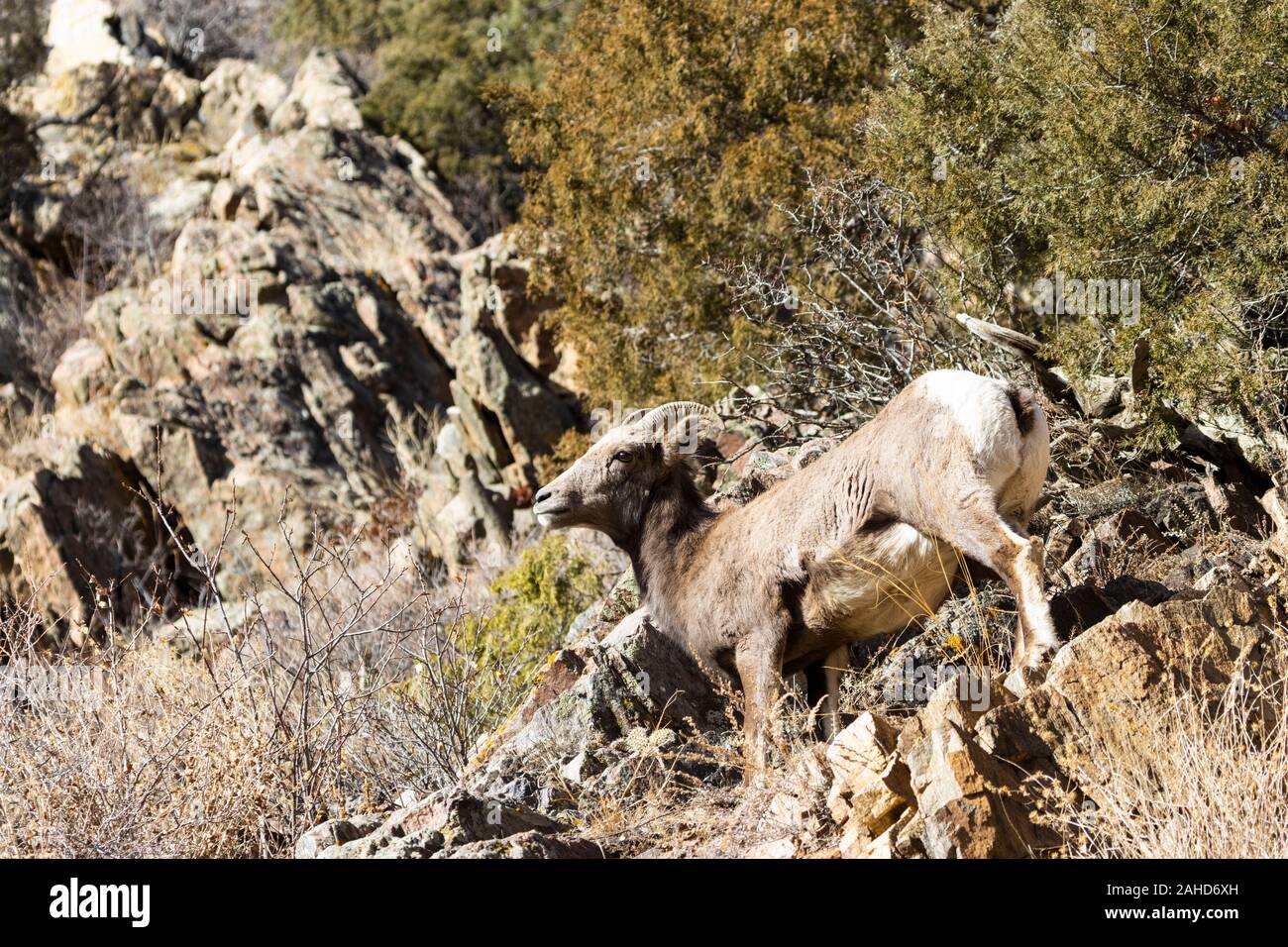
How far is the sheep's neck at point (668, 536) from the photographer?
23.2 ft

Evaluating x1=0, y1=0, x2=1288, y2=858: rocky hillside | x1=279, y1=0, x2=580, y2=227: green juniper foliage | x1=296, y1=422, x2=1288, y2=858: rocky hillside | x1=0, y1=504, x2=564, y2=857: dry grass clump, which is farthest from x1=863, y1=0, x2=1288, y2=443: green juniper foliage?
x1=279, y1=0, x2=580, y2=227: green juniper foliage

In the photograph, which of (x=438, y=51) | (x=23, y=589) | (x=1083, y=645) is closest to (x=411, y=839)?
(x=1083, y=645)

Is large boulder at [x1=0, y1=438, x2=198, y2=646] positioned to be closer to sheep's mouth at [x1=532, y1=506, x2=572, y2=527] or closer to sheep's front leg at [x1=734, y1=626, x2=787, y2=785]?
sheep's mouth at [x1=532, y1=506, x2=572, y2=527]

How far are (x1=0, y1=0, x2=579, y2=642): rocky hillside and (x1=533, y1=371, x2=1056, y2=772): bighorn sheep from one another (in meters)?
6.42

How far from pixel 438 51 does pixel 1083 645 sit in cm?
2181

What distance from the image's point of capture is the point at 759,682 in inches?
254

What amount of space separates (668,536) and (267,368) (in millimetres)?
11075

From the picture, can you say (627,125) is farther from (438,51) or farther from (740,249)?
(438,51)

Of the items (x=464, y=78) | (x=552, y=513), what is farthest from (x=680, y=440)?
(x=464, y=78)

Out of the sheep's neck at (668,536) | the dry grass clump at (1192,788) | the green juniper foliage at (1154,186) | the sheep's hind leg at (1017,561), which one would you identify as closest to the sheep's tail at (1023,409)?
the sheep's hind leg at (1017,561)

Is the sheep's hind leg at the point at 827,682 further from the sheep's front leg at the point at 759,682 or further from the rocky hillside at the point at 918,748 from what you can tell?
the sheep's front leg at the point at 759,682

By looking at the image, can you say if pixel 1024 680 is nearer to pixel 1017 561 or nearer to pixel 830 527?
pixel 1017 561
